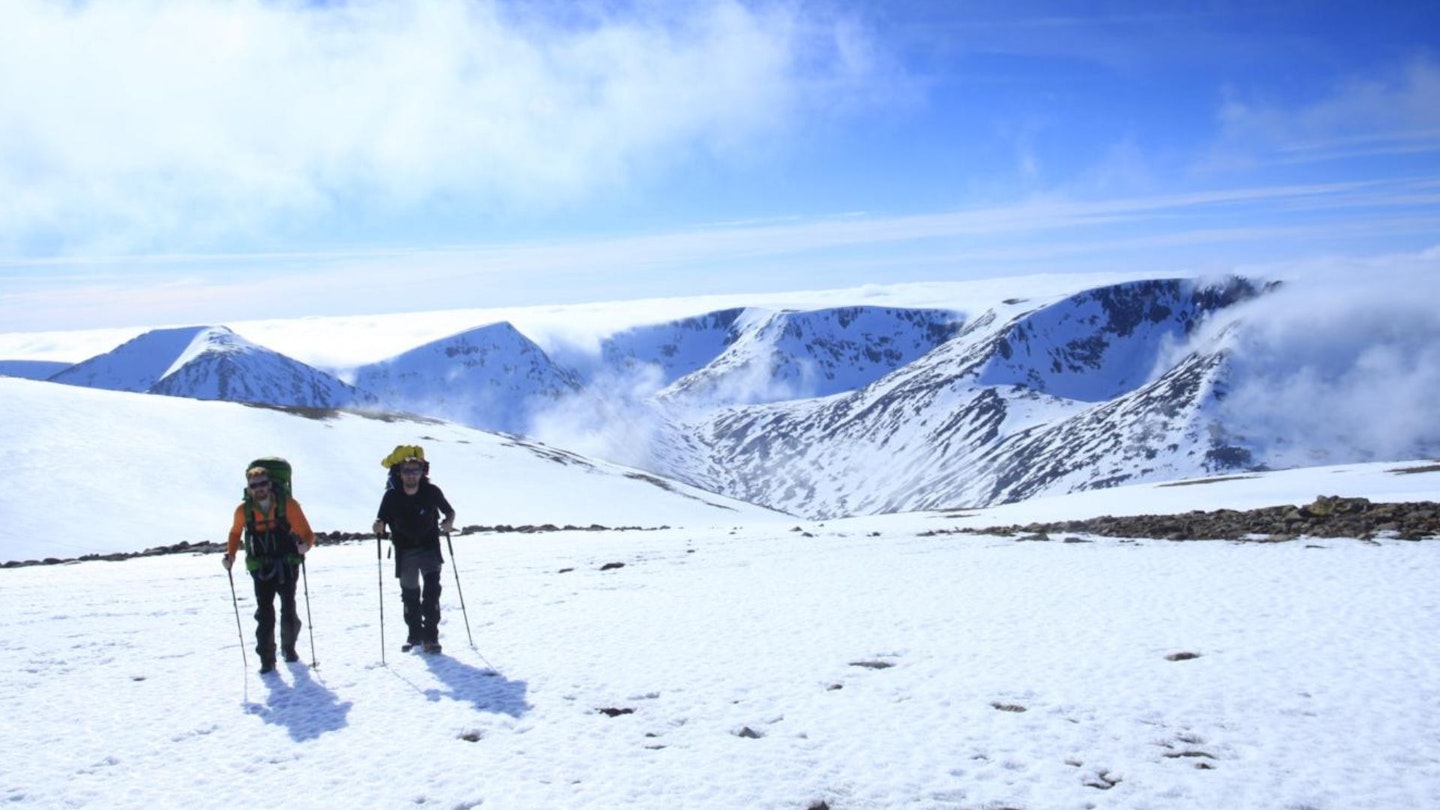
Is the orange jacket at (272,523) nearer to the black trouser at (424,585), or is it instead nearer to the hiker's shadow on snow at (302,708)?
the black trouser at (424,585)

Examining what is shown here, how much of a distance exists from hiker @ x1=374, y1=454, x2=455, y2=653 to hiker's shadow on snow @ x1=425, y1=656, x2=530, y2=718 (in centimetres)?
96

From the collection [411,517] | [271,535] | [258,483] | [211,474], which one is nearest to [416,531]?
[411,517]

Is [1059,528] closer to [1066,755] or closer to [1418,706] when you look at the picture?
[1418,706]

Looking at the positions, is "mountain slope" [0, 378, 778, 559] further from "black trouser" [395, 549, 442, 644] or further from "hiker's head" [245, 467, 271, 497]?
"black trouser" [395, 549, 442, 644]

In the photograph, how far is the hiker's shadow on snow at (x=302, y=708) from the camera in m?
10.7

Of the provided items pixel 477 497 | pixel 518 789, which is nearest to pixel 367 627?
pixel 518 789

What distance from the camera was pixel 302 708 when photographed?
37.8 feet

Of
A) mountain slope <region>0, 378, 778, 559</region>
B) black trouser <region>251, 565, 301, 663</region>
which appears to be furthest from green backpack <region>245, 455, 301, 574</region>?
mountain slope <region>0, 378, 778, 559</region>

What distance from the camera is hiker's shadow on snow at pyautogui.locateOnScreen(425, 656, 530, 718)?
11.4 meters

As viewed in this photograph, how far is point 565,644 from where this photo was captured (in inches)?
590

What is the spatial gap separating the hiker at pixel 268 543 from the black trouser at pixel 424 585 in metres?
1.55

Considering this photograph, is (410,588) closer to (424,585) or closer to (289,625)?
(424,585)

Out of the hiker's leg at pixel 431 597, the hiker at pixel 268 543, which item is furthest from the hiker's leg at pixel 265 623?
the hiker's leg at pixel 431 597

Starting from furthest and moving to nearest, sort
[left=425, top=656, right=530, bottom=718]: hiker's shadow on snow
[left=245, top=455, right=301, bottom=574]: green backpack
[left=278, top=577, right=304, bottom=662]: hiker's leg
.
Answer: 1. [left=278, top=577, right=304, bottom=662]: hiker's leg
2. [left=245, top=455, right=301, bottom=574]: green backpack
3. [left=425, top=656, right=530, bottom=718]: hiker's shadow on snow
